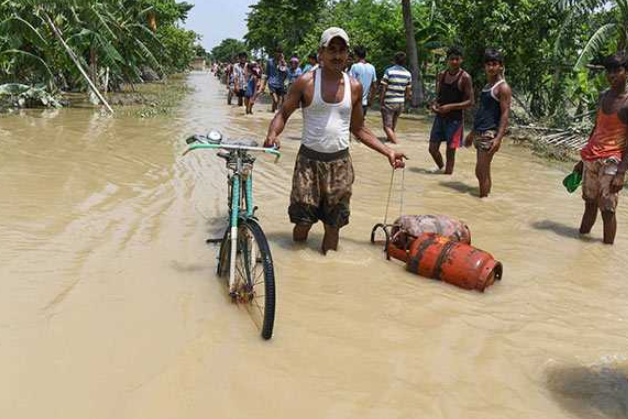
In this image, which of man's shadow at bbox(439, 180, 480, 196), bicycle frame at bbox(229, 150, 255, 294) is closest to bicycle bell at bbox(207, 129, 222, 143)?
bicycle frame at bbox(229, 150, 255, 294)

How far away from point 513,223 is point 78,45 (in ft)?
44.1

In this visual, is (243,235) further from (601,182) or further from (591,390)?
(601,182)

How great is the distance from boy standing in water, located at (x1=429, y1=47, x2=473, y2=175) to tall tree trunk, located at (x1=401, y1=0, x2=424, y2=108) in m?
11.2

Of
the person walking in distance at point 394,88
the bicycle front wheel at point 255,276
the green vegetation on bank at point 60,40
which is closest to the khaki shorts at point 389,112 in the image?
the person walking in distance at point 394,88

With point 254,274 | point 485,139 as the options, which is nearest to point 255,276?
point 254,274

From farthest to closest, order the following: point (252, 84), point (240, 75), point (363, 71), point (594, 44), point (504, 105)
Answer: point (240, 75)
point (252, 84)
point (594, 44)
point (363, 71)
point (504, 105)

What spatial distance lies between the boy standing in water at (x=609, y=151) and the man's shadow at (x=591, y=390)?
7.77ft

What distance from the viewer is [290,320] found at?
12.3ft

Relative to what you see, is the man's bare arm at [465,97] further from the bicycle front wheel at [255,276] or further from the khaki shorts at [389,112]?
the bicycle front wheel at [255,276]

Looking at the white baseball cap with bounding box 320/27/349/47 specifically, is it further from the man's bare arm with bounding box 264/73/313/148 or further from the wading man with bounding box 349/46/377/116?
the wading man with bounding box 349/46/377/116

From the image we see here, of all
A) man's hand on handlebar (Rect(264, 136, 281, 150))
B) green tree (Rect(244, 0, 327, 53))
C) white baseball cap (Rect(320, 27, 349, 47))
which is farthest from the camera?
green tree (Rect(244, 0, 327, 53))

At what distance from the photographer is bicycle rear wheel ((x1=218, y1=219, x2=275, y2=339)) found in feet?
10.7

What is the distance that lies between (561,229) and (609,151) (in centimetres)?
117

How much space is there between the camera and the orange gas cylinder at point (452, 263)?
4324 millimetres
